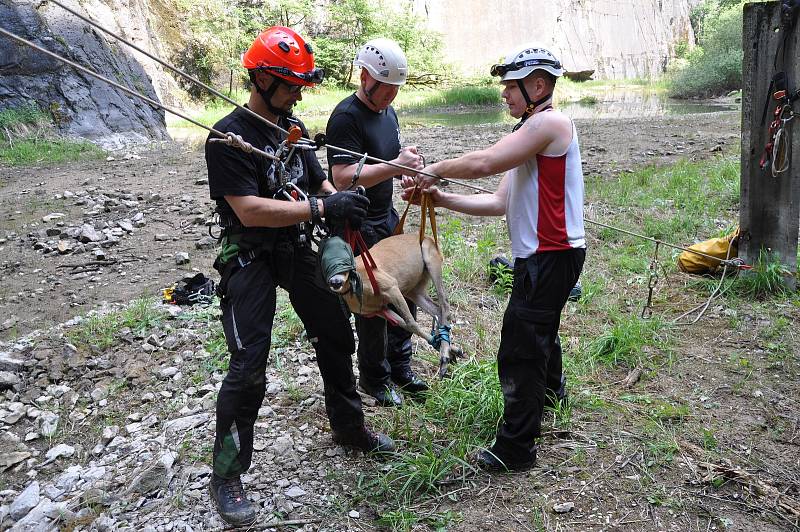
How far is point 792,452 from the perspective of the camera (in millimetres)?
3666

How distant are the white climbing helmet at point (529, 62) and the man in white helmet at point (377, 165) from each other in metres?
0.76

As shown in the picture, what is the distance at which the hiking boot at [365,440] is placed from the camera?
12.5 feet

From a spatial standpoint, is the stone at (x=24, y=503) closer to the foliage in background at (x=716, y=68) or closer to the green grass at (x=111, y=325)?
the green grass at (x=111, y=325)

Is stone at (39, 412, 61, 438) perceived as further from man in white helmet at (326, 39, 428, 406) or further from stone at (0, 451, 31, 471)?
man in white helmet at (326, 39, 428, 406)

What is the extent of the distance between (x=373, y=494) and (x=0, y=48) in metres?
15.4

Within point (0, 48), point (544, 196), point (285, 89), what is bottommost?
point (544, 196)

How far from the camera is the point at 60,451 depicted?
436 centimetres

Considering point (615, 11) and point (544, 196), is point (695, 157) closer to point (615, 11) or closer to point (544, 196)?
point (544, 196)

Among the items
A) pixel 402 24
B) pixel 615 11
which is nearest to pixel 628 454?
pixel 402 24

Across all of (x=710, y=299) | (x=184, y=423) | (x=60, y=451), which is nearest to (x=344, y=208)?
(x=184, y=423)

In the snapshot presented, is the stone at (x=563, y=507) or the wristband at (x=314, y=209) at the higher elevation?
the wristband at (x=314, y=209)

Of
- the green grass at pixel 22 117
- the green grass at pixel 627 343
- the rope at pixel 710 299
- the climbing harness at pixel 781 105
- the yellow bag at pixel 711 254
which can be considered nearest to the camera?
the green grass at pixel 627 343

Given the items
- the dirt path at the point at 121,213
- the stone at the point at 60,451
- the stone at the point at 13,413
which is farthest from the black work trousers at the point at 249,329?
the dirt path at the point at 121,213

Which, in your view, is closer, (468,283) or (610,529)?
(610,529)
